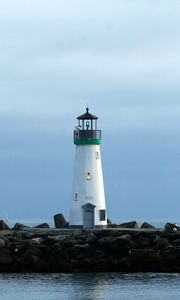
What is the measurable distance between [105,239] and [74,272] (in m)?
1.67

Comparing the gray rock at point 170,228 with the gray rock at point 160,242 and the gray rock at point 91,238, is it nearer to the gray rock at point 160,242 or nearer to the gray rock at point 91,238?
the gray rock at point 160,242

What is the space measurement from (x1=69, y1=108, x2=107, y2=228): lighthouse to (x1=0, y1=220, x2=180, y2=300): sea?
15.9 feet

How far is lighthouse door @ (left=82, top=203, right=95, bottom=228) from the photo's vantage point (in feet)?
141

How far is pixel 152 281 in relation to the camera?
124 ft

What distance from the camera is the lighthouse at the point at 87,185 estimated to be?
43.0 metres

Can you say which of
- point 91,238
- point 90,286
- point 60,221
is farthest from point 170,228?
point 90,286

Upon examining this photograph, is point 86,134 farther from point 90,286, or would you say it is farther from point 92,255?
point 90,286

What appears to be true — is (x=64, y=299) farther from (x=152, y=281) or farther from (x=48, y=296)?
(x=152, y=281)

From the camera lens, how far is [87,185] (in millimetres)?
43094

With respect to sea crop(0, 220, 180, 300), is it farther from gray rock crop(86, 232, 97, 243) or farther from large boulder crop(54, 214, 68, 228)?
large boulder crop(54, 214, 68, 228)

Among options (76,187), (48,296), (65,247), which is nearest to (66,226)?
(76,187)

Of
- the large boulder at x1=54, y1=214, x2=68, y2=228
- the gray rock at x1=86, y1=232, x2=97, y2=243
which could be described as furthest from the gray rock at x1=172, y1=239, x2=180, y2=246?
the large boulder at x1=54, y1=214, x2=68, y2=228

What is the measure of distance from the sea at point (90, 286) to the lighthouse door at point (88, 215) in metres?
4.77

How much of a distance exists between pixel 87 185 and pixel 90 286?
7303 millimetres
